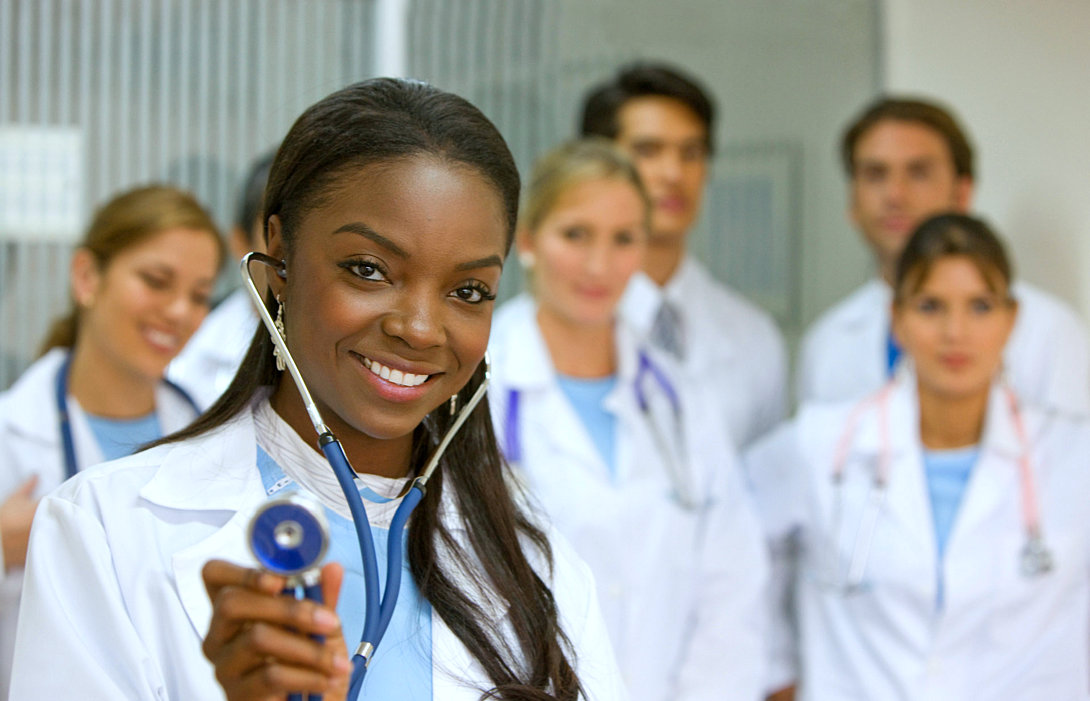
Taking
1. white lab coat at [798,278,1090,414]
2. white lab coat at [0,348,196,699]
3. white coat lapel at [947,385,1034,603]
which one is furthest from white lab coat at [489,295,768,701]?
white lab coat at [0,348,196,699]

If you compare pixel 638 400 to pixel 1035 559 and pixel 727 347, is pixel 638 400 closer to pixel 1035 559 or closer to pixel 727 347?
pixel 727 347

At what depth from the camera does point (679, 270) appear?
9.23 feet

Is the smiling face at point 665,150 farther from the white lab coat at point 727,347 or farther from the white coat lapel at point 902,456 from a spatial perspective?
the white coat lapel at point 902,456

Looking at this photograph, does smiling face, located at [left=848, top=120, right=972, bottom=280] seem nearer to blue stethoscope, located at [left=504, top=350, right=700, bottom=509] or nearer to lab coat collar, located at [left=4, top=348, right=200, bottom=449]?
blue stethoscope, located at [left=504, top=350, right=700, bottom=509]

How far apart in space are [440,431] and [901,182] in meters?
1.85

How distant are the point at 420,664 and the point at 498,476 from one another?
0.24 metres

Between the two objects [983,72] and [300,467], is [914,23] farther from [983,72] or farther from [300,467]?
[300,467]

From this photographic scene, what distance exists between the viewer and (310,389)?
1.06m

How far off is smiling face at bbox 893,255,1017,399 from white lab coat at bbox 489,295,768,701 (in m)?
0.43

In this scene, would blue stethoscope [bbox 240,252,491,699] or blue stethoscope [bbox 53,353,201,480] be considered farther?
blue stethoscope [bbox 53,353,201,480]

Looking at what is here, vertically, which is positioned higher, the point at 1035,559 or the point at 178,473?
the point at 178,473

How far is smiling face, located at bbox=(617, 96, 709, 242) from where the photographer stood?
2.71 m

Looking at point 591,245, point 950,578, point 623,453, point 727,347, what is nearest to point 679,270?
point 727,347

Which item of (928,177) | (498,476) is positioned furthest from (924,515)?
(498,476)
